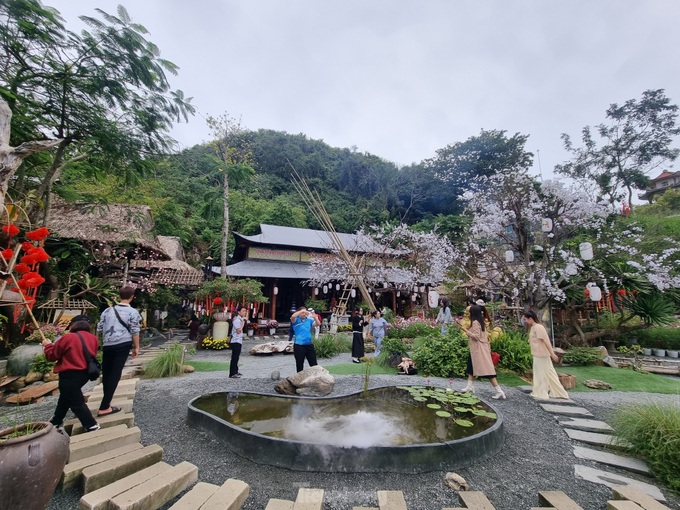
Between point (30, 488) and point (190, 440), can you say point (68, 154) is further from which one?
point (30, 488)

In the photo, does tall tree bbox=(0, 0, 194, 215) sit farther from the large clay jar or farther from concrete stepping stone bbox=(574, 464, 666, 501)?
concrete stepping stone bbox=(574, 464, 666, 501)

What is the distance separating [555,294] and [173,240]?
64.1 feet

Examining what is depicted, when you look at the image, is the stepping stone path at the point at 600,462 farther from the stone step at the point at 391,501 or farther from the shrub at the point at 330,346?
the shrub at the point at 330,346

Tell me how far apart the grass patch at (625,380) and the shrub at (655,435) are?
121 inches

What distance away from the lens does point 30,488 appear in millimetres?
1913

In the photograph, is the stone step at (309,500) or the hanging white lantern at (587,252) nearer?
the stone step at (309,500)

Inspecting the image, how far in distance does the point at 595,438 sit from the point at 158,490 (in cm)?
490

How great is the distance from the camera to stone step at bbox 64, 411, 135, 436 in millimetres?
3240

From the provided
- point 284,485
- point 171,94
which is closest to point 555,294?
point 284,485

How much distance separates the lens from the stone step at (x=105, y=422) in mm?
3240

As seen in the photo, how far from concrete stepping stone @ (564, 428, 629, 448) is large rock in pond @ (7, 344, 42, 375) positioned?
9571mm

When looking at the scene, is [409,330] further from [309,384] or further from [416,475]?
[416,475]

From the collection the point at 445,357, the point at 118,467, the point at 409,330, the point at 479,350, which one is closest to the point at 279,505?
the point at 118,467

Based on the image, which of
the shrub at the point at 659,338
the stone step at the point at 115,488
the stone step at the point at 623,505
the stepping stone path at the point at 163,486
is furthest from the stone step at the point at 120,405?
the shrub at the point at 659,338
